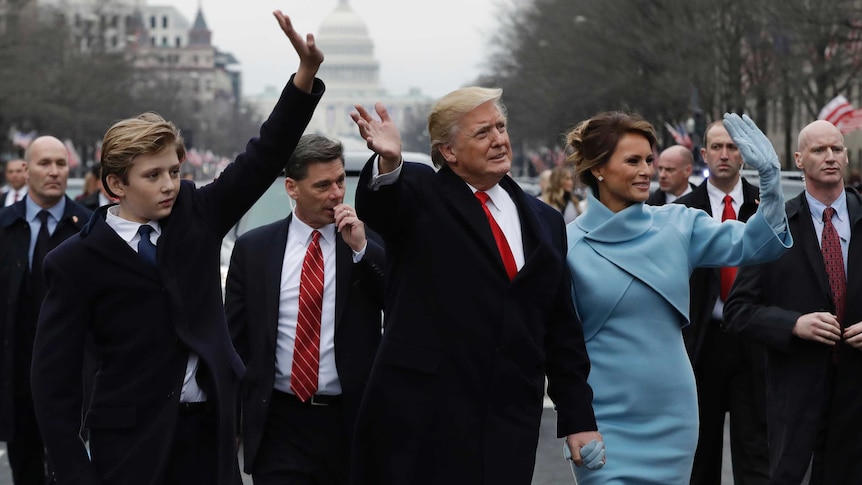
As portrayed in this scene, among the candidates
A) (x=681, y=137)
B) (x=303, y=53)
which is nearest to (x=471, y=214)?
(x=303, y=53)

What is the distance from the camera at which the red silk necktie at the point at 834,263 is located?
7.10 metres

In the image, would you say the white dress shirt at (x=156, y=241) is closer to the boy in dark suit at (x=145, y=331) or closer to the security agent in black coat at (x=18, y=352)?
the boy in dark suit at (x=145, y=331)

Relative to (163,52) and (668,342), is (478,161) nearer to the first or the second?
(668,342)

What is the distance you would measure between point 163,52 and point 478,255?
163 metres

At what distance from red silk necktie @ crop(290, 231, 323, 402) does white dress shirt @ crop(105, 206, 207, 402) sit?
106 centimetres

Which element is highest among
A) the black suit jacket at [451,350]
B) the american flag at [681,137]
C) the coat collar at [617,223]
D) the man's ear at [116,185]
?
the american flag at [681,137]

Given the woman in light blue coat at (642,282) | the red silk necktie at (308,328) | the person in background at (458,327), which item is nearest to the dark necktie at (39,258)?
the red silk necktie at (308,328)

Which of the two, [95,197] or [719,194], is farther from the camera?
[95,197]

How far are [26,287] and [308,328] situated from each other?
118 inches

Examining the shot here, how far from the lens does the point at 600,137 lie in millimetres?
5758

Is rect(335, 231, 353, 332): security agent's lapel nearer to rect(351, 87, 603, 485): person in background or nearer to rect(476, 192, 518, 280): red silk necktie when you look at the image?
rect(351, 87, 603, 485): person in background

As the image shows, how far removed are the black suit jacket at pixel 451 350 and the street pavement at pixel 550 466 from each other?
4583mm

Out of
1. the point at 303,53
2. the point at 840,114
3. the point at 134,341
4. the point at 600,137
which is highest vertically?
the point at 840,114

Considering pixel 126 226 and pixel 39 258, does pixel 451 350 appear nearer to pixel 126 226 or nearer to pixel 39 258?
pixel 126 226
